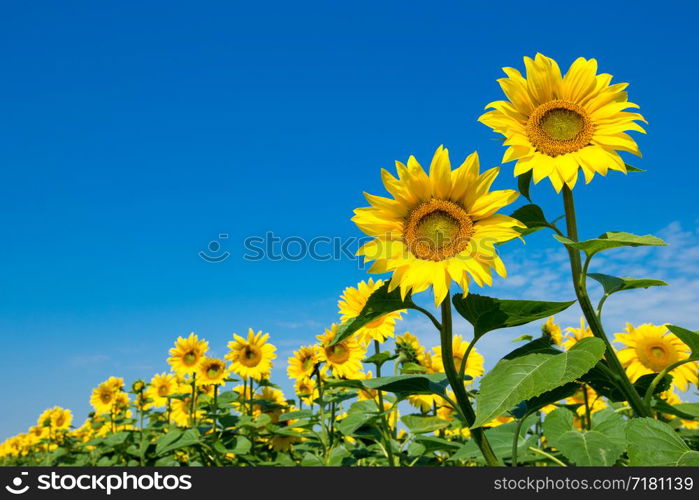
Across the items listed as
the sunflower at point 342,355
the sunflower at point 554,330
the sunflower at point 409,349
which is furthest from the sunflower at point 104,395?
the sunflower at point 554,330

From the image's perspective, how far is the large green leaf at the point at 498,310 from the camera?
2.20m

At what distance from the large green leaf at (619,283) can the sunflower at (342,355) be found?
9.92ft

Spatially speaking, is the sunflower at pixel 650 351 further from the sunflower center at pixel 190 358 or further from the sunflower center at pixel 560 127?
the sunflower center at pixel 190 358

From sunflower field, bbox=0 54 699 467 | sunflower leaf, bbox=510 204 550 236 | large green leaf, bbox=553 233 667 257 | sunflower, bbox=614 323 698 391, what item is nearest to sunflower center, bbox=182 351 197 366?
sunflower field, bbox=0 54 699 467

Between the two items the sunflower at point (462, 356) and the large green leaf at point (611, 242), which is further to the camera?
the sunflower at point (462, 356)

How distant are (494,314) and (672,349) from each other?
7.51 feet

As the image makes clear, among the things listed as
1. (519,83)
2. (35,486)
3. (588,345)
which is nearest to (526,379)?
(588,345)

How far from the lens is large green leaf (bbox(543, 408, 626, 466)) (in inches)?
89.2

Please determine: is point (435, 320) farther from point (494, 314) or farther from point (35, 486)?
point (35, 486)

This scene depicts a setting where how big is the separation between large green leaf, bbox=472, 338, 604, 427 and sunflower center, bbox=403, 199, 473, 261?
538mm

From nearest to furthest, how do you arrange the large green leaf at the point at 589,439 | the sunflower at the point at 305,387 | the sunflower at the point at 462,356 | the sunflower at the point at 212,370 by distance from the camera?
1. the large green leaf at the point at 589,439
2. the sunflower at the point at 462,356
3. the sunflower at the point at 212,370
4. the sunflower at the point at 305,387

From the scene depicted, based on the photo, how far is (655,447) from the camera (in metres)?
2.06

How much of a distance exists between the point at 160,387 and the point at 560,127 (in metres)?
7.66

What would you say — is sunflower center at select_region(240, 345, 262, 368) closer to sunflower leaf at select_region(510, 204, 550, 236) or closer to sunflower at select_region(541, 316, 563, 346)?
sunflower at select_region(541, 316, 563, 346)
